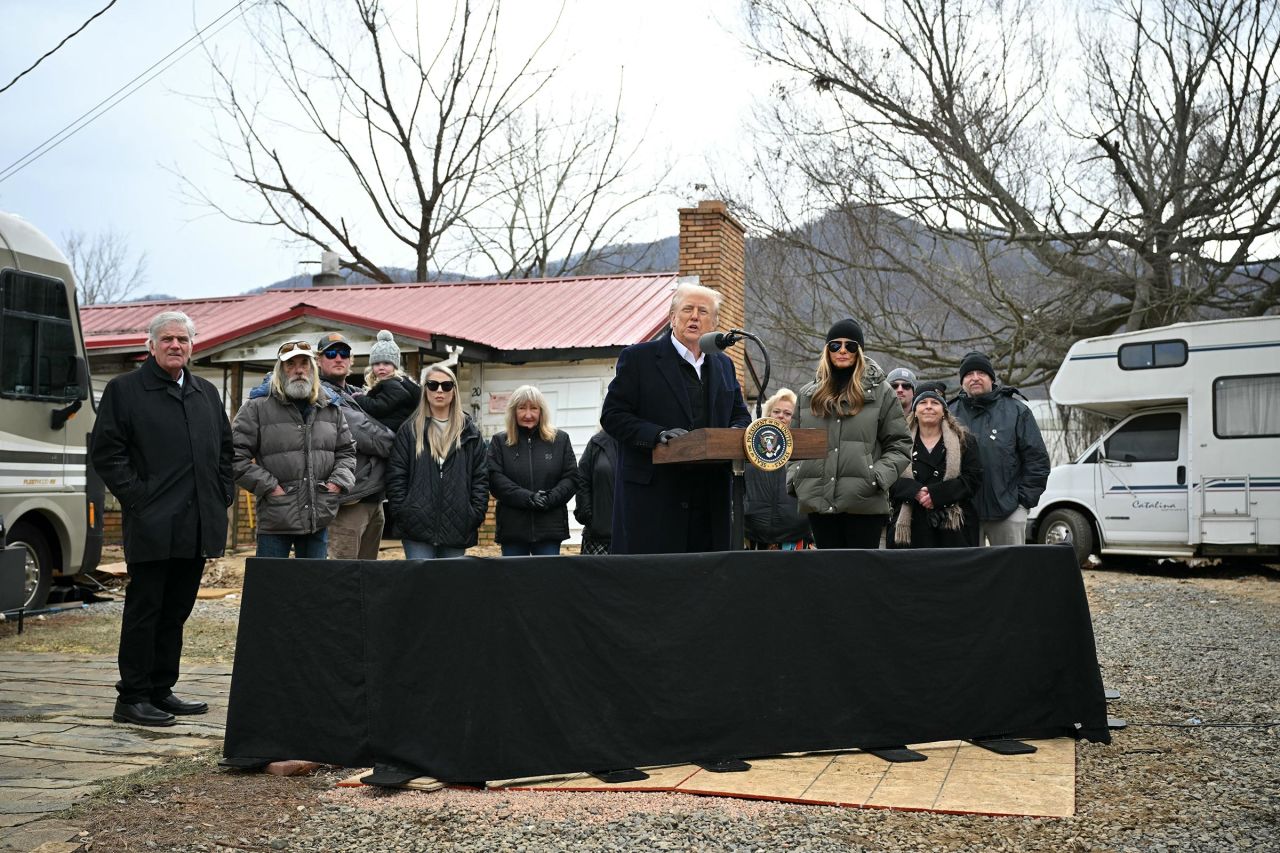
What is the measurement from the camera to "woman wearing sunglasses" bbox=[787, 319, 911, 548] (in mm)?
5883

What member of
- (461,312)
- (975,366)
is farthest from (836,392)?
(461,312)

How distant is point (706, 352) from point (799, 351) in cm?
1994

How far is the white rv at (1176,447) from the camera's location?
48.5 feet

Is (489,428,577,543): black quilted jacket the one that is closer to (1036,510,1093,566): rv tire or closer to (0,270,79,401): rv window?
(0,270,79,401): rv window

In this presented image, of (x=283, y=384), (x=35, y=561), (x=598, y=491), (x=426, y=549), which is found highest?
(x=283, y=384)

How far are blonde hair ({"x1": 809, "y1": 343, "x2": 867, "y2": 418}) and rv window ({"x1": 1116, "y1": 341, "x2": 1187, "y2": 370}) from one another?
10.8 meters

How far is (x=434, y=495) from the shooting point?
6.95 meters

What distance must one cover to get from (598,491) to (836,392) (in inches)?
92.2

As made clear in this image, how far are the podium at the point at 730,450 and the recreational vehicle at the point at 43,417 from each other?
22.0ft

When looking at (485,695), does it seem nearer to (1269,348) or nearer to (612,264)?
(1269,348)

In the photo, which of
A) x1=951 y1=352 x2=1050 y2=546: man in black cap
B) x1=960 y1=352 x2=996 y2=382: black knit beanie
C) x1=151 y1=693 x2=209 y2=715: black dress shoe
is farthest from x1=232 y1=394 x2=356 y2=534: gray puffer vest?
x1=960 y1=352 x2=996 y2=382: black knit beanie

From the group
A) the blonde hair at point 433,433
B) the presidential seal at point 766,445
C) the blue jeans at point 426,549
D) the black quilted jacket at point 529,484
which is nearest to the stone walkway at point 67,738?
the blue jeans at point 426,549

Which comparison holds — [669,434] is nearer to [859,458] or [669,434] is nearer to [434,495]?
[859,458]

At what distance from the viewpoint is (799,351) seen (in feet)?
80.5
